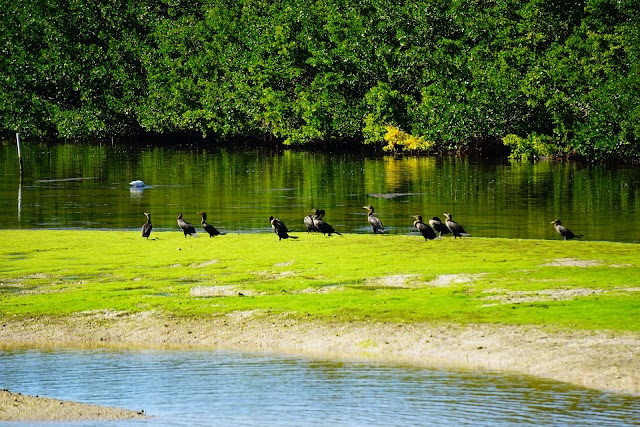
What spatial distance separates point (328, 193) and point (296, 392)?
46.7m

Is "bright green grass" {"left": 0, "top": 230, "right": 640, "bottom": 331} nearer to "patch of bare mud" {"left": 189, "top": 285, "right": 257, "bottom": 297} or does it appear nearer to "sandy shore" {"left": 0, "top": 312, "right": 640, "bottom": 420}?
"patch of bare mud" {"left": 189, "top": 285, "right": 257, "bottom": 297}

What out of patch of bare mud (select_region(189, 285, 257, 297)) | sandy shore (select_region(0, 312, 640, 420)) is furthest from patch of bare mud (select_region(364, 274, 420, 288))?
sandy shore (select_region(0, 312, 640, 420))

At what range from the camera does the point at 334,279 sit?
28766 mm

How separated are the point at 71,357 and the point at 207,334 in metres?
2.85

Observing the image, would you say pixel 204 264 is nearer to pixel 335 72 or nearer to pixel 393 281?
pixel 393 281

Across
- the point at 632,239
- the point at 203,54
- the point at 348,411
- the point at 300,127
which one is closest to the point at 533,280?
the point at 348,411

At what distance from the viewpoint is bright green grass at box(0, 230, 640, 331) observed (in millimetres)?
24188

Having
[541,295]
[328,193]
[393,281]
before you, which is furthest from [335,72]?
[541,295]

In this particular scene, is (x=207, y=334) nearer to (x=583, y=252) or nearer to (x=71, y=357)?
(x=71, y=357)

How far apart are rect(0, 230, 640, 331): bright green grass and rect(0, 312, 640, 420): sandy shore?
615 millimetres

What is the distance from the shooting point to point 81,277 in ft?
101

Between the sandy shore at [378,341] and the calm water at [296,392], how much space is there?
25.3 inches

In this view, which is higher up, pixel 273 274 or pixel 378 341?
pixel 273 274

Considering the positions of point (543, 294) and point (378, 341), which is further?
point (543, 294)
